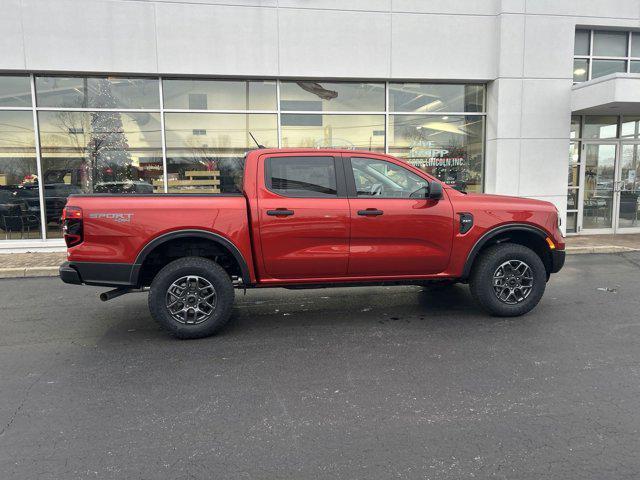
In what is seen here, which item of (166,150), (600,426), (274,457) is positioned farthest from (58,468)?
(166,150)

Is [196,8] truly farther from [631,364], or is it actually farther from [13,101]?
[631,364]

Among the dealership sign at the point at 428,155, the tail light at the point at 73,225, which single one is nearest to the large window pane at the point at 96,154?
the dealership sign at the point at 428,155

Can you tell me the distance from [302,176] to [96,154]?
299 inches

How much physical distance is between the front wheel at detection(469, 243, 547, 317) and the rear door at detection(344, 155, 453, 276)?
495 millimetres

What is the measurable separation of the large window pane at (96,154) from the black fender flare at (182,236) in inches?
259

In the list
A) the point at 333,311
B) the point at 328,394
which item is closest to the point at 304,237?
the point at 333,311

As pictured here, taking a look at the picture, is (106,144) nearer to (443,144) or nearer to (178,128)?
(178,128)

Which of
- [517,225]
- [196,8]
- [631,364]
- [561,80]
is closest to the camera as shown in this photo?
[631,364]

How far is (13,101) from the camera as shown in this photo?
33.5 feet

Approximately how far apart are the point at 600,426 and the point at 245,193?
3685 mm

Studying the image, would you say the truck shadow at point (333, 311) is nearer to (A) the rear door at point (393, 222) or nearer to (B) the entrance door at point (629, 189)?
(A) the rear door at point (393, 222)

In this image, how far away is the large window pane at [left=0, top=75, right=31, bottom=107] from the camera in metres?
10.1

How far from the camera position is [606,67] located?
38.8 feet

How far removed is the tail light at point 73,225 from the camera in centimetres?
454
